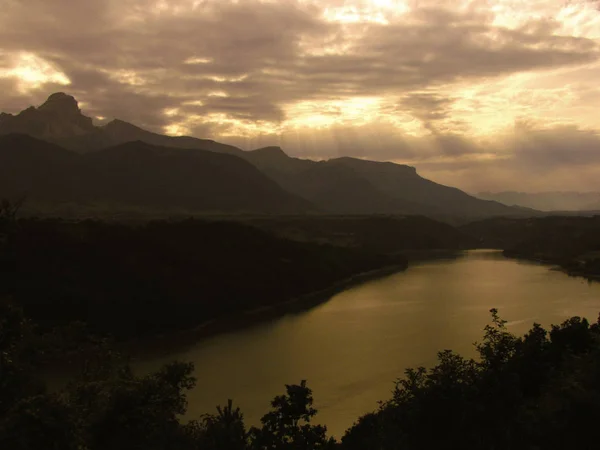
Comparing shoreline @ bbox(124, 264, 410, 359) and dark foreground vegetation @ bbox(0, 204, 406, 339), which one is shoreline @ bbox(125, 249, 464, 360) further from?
dark foreground vegetation @ bbox(0, 204, 406, 339)

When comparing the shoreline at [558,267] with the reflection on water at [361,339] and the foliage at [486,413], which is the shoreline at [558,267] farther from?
the foliage at [486,413]

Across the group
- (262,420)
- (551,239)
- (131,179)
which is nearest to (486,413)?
(262,420)

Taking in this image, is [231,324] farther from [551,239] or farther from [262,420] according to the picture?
[551,239]

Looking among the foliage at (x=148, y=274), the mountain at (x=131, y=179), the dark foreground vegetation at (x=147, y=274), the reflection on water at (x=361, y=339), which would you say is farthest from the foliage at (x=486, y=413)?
the mountain at (x=131, y=179)

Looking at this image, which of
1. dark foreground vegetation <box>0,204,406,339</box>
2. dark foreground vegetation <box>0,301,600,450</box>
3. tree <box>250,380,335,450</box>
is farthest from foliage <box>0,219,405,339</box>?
tree <box>250,380,335,450</box>

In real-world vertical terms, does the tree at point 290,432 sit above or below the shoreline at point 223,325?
above

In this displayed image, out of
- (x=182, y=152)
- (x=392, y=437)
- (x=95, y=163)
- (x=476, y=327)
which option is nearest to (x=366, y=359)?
(x=476, y=327)
